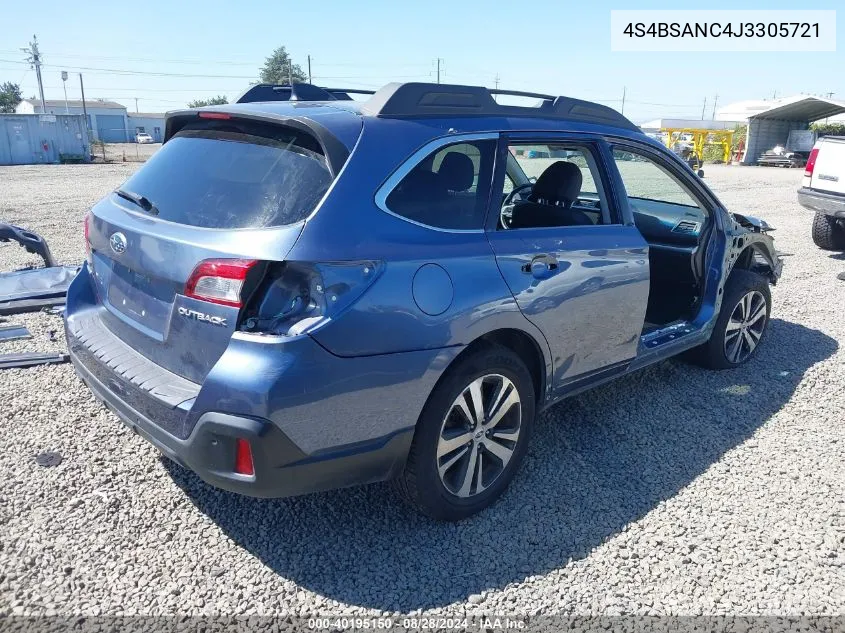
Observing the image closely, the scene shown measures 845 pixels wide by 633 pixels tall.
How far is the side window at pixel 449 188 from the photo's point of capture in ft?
8.92

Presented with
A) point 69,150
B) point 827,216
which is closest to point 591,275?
point 827,216

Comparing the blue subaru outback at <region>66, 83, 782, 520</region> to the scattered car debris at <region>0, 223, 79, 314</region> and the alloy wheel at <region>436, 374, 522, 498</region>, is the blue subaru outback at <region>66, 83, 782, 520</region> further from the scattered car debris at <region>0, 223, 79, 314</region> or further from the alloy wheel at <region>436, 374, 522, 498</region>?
the scattered car debris at <region>0, 223, 79, 314</region>

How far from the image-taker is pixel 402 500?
3010 mm

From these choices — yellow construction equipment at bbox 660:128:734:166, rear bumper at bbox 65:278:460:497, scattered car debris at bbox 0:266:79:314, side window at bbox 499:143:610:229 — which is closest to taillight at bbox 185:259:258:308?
rear bumper at bbox 65:278:460:497

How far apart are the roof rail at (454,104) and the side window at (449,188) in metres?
0.18

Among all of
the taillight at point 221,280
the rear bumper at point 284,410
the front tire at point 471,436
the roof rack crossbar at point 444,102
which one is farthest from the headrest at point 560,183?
the taillight at point 221,280

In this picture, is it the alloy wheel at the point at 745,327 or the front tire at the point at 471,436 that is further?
the alloy wheel at the point at 745,327

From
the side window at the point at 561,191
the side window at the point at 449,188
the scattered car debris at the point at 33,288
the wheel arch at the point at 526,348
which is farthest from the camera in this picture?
the scattered car debris at the point at 33,288

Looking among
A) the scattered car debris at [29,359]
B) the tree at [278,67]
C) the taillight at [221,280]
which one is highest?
the tree at [278,67]

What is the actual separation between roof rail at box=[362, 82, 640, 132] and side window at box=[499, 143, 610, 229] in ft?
0.61

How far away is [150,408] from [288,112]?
4.31 feet

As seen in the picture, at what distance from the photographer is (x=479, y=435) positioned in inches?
118

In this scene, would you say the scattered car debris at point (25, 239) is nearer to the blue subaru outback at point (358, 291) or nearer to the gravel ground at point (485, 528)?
the gravel ground at point (485, 528)

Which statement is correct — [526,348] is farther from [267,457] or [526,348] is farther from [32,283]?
[32,283]
